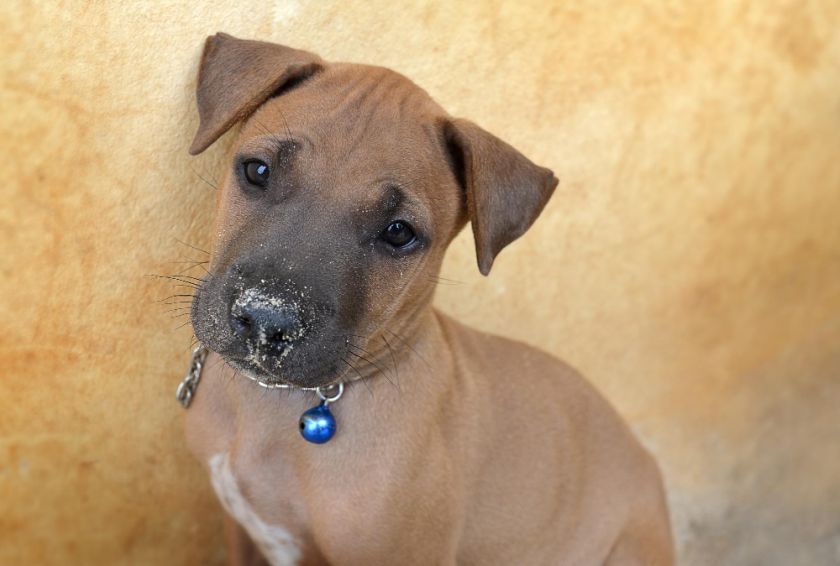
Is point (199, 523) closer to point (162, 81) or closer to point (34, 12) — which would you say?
point (162, 81)

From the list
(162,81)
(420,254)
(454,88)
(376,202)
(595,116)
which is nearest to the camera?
(376,202)

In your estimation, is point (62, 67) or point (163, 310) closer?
point (62, 67)

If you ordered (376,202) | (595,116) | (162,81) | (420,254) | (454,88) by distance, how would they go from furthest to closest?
(595,116) → (454,88) → (162,81) → (420,254) → (376,202)

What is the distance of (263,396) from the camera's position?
2.96 meters

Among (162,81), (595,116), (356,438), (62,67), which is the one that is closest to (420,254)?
(356,438)

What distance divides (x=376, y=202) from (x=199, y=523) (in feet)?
5.95

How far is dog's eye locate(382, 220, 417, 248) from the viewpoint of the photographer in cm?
264

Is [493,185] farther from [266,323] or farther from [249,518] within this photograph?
[249,518]

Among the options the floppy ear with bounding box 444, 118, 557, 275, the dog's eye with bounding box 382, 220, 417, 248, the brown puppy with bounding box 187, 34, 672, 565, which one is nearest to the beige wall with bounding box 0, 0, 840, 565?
the brown puppy with bounding box 187, 34, 672, 565

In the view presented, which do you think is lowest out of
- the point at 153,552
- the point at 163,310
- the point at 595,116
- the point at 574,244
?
the point at 153,552

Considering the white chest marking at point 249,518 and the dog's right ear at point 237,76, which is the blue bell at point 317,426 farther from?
the dog's right ear at point 237,76

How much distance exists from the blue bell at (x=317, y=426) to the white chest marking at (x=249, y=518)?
1.11 feet

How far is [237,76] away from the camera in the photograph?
274 centimetres

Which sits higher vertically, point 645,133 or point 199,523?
point 645,133
